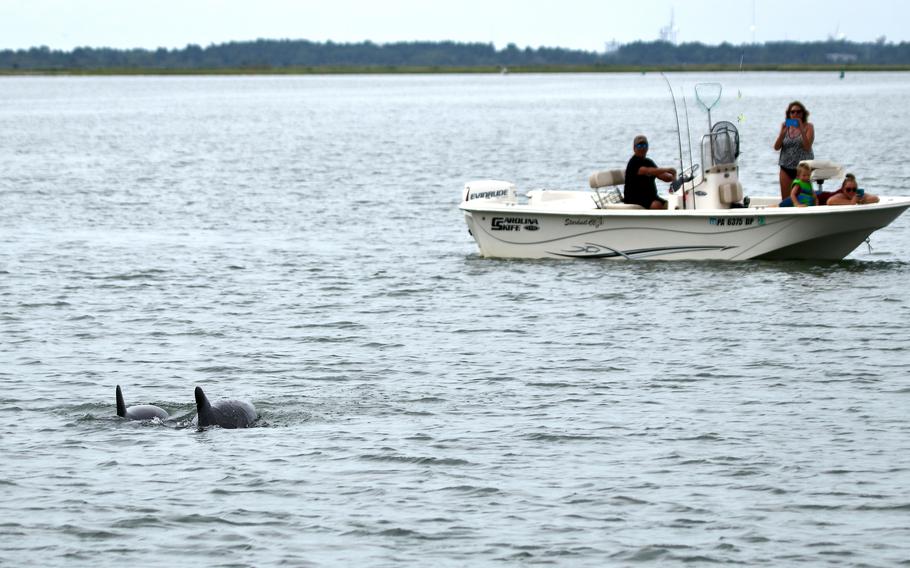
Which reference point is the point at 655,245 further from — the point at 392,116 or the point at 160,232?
the point at 392,116

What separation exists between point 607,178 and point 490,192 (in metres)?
2.02

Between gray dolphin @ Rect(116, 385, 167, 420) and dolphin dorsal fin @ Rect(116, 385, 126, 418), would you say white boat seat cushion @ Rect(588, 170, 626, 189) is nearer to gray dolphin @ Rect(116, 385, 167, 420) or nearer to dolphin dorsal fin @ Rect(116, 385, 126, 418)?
gray dolphin @ Rect(116, 385, 167, 420)

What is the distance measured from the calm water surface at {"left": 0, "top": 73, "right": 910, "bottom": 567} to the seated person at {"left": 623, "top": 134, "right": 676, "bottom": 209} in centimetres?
96

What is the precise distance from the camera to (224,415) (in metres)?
12.9

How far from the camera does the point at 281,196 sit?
123 feet

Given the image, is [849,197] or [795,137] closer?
[849,197]

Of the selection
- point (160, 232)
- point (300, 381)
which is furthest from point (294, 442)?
point (160, 232)

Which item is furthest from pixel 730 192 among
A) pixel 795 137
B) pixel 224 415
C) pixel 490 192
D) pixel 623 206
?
pixel 224 415

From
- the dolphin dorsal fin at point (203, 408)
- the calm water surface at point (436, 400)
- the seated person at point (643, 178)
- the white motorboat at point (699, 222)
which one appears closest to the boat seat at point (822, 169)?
the white motorboat at point (699, 222)

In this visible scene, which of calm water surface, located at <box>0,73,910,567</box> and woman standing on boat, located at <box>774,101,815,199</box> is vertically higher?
woman standing on boat, located at <box>774,101,815,199</box>

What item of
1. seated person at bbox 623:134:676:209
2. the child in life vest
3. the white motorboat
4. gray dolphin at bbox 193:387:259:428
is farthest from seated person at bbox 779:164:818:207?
gray dolphin at bbox 193:387:259:428

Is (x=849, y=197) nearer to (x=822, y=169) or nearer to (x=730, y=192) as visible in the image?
(x=822, y=169)

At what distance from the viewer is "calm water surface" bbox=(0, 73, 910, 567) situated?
408 inches

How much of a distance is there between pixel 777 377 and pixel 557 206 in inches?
301
